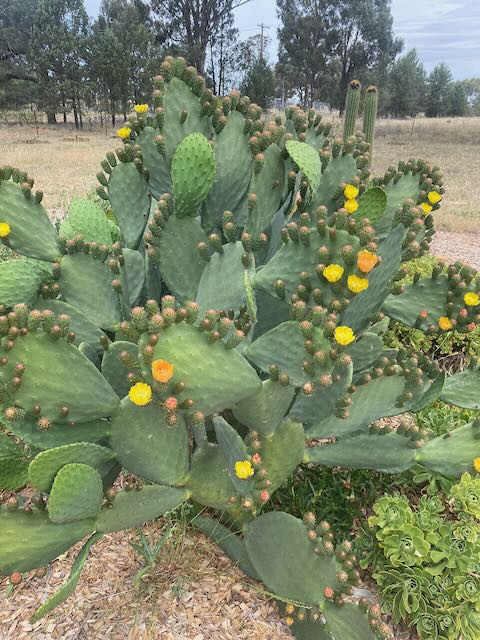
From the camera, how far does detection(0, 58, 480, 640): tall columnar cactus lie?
1545mm

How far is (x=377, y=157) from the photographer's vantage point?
19578 millimetres

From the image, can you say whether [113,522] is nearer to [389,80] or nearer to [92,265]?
[92,265]

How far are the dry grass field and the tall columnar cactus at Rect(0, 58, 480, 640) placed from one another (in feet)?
24.9

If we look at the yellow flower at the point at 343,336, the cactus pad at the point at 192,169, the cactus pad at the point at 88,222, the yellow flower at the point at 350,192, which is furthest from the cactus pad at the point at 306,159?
the cactus pad at the point at 88,222

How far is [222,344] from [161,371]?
242 millimetres

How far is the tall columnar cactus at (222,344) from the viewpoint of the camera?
1.54 meters

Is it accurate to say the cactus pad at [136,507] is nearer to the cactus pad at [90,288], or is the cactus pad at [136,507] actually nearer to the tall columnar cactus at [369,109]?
the cactus pad at [90,288]

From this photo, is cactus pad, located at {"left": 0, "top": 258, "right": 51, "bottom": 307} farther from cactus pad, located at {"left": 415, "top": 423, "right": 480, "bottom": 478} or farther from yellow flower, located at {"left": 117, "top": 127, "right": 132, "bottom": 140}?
cactus pad, located at {"left": 415, "top": 423, "right": 480, "bottom": 478}

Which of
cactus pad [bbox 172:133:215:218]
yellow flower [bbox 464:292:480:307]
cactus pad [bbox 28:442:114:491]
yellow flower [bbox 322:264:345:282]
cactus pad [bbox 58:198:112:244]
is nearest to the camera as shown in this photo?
cactus pad [bbox 28:442:114:491]

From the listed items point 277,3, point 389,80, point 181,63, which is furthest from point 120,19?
point 181,63

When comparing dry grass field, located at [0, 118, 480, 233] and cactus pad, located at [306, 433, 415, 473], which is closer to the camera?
cactus pad, located at [306, 433, 415, 473]

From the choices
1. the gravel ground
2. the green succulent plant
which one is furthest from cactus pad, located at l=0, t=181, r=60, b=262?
the gravel ground

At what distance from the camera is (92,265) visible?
206 centimetres

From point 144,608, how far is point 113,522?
1.44 feet
